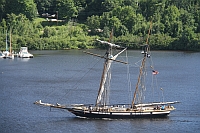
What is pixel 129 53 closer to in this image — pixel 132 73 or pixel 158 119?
pixel 132 73

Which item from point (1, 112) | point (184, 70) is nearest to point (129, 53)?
point (184, 70)

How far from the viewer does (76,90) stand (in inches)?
4040

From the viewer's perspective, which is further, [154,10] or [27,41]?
[154,10]

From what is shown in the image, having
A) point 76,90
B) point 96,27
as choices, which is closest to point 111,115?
point 76,90

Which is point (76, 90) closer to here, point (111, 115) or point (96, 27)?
point (111, 115)

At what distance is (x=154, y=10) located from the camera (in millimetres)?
199500

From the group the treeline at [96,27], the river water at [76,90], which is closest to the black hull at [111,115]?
the river water at [76,90]

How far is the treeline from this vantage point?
18012 cm

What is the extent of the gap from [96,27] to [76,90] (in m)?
91.2

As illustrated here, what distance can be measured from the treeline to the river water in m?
15.1

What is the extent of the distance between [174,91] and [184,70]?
27162mm

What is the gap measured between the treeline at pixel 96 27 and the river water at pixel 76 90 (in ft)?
49.5

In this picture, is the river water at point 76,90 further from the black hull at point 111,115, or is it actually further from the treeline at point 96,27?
the treeline at point 96,27

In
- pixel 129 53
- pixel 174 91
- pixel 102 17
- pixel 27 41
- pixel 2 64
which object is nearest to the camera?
pixel 174 91
